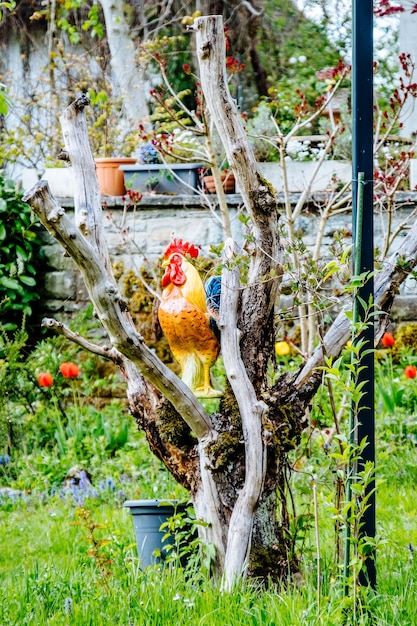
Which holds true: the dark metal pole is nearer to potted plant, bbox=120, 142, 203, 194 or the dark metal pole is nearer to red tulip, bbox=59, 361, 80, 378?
red tulip, bbox=59, 361, 80, 378

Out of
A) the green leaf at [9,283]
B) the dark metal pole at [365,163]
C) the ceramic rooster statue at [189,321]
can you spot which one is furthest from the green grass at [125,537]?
the green leaf at [9,283]

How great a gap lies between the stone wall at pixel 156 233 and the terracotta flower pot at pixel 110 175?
0.34 metres

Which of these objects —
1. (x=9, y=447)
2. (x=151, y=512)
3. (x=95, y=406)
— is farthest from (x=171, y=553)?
(x=95, y=406)

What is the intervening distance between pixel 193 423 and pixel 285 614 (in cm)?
69

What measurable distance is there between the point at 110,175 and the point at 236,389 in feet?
14.5

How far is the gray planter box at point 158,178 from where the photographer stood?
674 centimetres

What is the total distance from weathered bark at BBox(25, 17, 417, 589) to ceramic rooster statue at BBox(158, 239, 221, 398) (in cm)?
13

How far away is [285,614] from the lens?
2676 mm

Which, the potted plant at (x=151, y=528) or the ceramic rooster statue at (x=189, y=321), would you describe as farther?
the potted plant at (x=151, y=528)

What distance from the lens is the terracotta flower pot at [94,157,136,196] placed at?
710 cm

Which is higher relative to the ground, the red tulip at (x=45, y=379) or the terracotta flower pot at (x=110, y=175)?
the terracotta flower pot at (x=110, y=175)

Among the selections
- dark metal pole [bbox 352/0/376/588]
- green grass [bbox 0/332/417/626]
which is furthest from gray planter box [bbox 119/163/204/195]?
dark metal pole [bbox 352/0/376/588]

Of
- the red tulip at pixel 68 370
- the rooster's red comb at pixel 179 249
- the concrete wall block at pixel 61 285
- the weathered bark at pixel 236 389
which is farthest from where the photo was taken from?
the concrete wall block at pixel 61 285

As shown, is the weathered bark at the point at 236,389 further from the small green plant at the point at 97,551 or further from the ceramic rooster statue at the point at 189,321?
the small green plant at the point at 97,551
